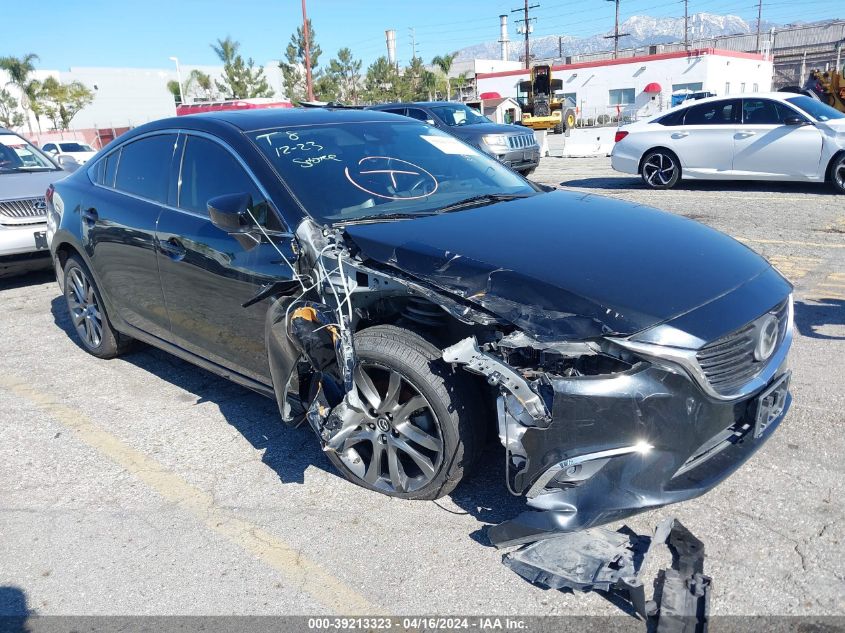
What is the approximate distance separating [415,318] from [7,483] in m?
2.31

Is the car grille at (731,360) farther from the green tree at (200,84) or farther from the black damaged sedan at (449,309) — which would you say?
the green tree at (200,84)

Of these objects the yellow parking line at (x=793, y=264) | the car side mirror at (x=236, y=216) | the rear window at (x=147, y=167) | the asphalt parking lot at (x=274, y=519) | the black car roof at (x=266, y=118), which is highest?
the black car roof at (x=266, y=118)

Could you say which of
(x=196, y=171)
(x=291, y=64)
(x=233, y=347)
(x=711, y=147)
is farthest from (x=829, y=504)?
(x=291, y=64)

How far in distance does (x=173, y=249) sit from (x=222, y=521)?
1594 millimetres

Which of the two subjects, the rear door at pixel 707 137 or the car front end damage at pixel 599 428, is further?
the rear door at pixel 707 137

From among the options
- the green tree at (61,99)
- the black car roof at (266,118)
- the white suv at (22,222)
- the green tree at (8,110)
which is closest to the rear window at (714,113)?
the black car roof at (266,118)

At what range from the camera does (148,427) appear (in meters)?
4.30

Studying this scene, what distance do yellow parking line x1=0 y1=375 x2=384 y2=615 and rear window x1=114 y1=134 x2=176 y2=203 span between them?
143 cm

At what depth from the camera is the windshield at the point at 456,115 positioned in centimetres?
1508

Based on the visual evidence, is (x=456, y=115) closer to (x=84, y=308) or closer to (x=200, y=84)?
(x=84, y=308)

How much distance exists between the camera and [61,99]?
1938 inches

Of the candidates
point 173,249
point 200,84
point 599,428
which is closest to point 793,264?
point 599,428

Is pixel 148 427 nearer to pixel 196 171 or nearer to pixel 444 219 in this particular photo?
pixel 196 171

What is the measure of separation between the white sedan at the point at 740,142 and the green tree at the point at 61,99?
1857 inches
